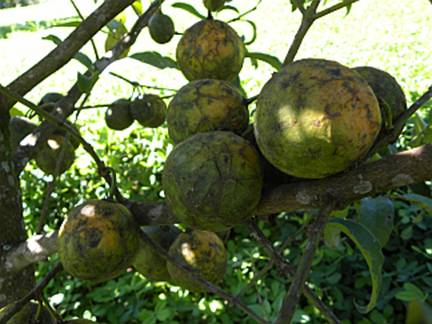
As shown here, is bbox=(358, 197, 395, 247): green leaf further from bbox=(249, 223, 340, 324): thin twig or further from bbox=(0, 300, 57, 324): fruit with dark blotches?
bbox=(0, 300, 57, 324): fruit with dark blotches

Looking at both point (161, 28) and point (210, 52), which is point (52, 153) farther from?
point (210, 52)

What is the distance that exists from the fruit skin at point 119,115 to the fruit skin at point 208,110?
96 cm

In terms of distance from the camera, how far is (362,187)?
0.74 metres

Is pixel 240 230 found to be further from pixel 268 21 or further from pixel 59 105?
pixel 268 21

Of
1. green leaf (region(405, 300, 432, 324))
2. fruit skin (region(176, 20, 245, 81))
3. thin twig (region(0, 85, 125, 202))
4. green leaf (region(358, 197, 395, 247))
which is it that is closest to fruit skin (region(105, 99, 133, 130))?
fruit skin (region(176, 20, 245, 81))

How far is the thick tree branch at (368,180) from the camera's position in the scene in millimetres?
718

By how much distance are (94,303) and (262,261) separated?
90 centimetres

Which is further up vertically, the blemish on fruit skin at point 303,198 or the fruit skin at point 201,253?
the blemish on fruit skin at point 303,198

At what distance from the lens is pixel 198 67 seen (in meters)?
1.29

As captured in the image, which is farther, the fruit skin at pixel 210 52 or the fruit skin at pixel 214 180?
the fruit skin at pixel 210 52

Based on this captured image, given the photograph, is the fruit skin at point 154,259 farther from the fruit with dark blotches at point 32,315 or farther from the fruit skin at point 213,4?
the fruit skin at point 213,4

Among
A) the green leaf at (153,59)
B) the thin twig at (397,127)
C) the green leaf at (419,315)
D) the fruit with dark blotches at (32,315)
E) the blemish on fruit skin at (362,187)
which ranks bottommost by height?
the fruit with dark blotches at (32,315)

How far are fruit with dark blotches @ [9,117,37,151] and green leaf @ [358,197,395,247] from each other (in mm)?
1155

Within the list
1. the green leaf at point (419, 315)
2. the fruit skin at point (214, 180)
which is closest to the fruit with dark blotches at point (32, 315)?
the fruit skin at point (214, 180)
